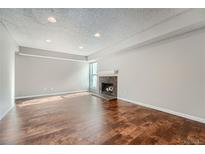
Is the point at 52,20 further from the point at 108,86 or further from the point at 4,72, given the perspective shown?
the point at 108,86

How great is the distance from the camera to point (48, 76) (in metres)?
6.30

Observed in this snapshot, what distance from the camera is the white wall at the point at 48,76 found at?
5.48 metres

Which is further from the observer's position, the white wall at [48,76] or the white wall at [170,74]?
the white wall at [48,76]

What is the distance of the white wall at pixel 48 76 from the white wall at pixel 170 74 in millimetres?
3725

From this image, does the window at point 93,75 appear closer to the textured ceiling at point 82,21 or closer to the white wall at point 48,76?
the white wall at point 48,76

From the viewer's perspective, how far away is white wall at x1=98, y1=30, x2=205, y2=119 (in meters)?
2.77

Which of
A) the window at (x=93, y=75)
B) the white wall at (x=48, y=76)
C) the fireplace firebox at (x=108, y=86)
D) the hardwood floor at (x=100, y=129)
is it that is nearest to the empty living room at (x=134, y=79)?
the hardwood floor at (x=100, y=129)

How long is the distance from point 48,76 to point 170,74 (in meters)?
5.97

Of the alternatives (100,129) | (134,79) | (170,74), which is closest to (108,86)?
(134,79)

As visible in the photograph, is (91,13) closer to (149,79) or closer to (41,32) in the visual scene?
(41,32)

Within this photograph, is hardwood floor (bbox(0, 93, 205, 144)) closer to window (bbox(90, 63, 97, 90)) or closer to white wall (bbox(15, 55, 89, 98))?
white wall (bbox(15, 55, 89, 98))

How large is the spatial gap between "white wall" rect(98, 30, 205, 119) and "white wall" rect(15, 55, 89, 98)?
3.73m

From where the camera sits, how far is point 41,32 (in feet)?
11.7
